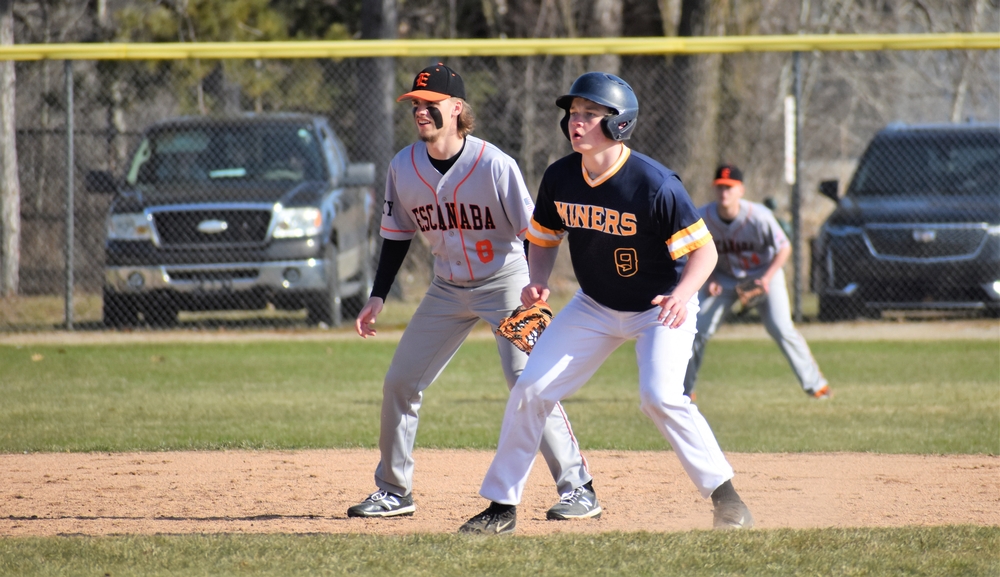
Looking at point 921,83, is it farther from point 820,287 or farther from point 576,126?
point 576,126

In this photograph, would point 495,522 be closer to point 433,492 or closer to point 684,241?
point 433,492

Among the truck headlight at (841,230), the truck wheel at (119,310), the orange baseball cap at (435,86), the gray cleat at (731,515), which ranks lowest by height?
the truck wheel at (119,310)

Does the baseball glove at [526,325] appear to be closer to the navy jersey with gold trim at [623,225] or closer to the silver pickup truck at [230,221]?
the navy jersey with gold trim at [623,225]

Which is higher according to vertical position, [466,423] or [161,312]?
[466,423]

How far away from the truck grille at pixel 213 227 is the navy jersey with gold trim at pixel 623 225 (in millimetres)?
7419

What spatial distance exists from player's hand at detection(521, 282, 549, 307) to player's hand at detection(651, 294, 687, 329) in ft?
1.71

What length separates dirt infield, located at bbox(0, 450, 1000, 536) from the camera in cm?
491

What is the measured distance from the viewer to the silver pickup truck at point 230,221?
11453 millimetres

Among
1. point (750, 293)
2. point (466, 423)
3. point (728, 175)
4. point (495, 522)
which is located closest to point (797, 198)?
point (728, 175)

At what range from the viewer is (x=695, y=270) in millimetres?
4359

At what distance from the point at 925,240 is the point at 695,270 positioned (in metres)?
8.74

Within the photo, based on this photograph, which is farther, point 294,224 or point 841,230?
point 841,230

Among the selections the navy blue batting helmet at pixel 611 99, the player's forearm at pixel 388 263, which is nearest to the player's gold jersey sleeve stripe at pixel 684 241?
the navy blue batting helmet at pixel 611 99

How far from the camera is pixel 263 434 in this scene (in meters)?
7.37
